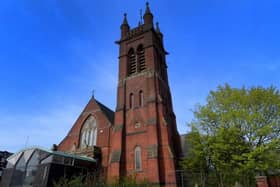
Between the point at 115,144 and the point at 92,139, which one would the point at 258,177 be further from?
the point at 92,139

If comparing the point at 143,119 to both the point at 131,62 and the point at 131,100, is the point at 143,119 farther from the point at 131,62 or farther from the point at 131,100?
the point at 131,62

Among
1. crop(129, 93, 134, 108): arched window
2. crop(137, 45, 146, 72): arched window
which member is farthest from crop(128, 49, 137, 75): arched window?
crop(129, 93, 134, 108): arched window

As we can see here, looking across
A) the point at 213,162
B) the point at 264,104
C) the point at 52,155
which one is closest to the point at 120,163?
the point at 52,155

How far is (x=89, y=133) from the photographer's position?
25.3 meters

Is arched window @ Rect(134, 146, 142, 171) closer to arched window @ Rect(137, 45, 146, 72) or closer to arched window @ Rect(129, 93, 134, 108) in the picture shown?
arched window @ Rect(129, 93, 134, 108)

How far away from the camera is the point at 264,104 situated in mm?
16516

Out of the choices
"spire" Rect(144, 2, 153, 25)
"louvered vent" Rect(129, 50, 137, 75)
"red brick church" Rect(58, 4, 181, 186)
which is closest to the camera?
"red brick church" Rect(58, 4, 181, 186)

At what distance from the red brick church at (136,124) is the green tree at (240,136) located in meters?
2.99

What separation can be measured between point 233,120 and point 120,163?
435 inches

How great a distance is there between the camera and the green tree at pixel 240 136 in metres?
14.5

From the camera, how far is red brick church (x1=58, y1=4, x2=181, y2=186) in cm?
1848

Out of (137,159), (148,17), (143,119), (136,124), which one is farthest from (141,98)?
(148,17)

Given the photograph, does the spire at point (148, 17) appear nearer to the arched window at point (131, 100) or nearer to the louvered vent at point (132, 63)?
the louvered vent at point (132, 63)

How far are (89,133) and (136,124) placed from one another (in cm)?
745
